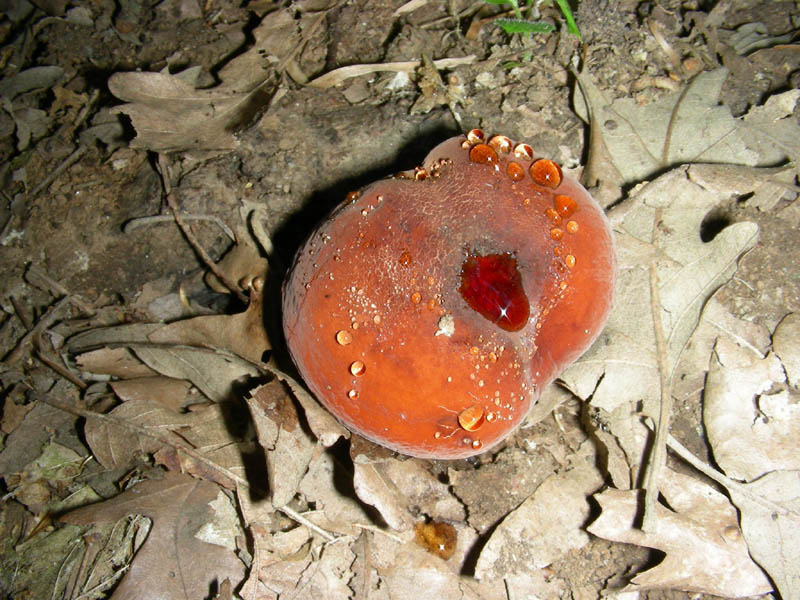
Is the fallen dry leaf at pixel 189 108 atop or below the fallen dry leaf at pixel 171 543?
atop

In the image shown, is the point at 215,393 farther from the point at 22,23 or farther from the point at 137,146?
the point at 22,23

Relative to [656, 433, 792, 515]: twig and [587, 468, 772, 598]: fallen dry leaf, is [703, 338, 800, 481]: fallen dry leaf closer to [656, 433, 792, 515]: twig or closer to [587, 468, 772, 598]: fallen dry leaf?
[656, 433, 792, 515]: twig

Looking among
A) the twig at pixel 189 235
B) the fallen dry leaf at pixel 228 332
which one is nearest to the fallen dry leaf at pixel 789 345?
the fallen dry leaf at pixel 228 332

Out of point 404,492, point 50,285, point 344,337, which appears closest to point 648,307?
point 404,492

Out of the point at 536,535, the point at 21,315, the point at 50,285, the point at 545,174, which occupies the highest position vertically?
the point at 545,174

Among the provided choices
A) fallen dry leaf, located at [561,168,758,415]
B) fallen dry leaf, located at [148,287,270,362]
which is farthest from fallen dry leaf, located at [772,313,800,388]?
fallen dry leaf, located at [148,287,270,362]

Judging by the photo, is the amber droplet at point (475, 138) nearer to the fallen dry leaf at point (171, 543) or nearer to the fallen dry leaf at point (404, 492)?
the fallen dry leaf at point (404, 492)

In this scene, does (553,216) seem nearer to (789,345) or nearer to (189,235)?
(789,345)
